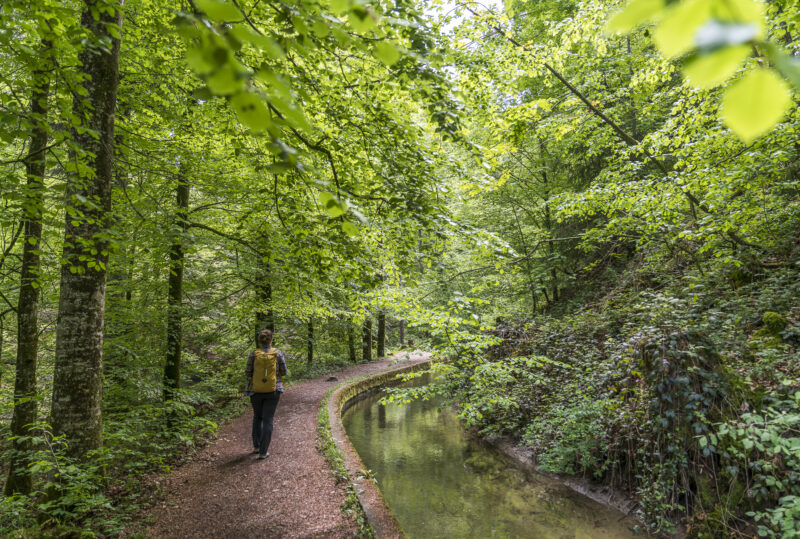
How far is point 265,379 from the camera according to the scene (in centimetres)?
542

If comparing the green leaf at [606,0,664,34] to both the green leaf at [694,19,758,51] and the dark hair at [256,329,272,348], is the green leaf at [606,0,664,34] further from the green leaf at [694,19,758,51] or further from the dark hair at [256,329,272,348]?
the dark hair at [256,329,272,348]

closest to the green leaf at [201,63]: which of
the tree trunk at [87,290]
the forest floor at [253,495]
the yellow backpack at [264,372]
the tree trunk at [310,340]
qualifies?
the tree trunk at [87,290]

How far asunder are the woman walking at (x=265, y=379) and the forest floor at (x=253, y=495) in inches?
25.8

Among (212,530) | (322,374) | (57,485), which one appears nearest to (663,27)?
(57,485)

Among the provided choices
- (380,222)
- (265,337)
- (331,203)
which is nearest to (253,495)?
(265,337)

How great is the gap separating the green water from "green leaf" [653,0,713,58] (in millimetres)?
5694

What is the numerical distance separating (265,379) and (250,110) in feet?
17.0

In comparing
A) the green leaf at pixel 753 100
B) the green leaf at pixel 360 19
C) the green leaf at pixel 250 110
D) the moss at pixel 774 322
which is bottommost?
the moss at pixel 774 322

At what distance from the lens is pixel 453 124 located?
3154mm

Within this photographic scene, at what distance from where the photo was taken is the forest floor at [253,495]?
384 cm

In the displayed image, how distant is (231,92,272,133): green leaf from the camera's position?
889mm

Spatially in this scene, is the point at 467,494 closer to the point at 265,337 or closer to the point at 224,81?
the point at 265,337

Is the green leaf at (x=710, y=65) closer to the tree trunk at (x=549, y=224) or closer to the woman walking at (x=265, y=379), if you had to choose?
the woman walking at (x=265, y=379)

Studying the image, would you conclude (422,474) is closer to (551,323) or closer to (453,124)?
(551,323)
